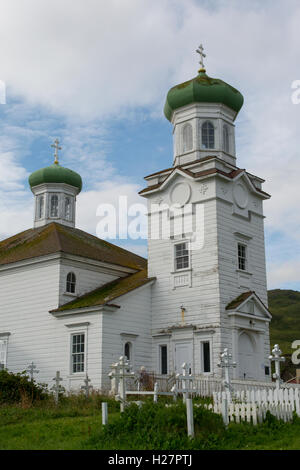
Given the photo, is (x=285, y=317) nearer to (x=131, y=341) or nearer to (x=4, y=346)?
(x=4, y=346)

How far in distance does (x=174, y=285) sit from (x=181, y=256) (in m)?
1.36

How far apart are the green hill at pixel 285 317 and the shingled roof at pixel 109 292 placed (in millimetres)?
46756

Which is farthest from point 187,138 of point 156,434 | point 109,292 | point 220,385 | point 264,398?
point 156,434

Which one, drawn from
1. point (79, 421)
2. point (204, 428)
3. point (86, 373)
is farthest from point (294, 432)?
point (86, 373)

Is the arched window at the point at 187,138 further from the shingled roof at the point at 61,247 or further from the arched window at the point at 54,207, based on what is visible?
the arched window at the point at 54,207

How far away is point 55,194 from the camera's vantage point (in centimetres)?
3816

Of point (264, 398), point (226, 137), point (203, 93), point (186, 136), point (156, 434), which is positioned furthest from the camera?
point (226, 137)

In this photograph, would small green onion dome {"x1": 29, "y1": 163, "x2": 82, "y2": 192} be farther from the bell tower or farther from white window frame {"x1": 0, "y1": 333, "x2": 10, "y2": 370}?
white window frame {"x1": 0, "y1": 333, "x2": 10, "y2": 370}

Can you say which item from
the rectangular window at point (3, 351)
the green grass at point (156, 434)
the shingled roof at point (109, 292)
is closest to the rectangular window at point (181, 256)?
the shingled roof at point (109, 292)

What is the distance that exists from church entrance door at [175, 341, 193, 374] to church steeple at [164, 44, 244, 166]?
29.0 ft

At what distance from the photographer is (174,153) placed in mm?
31016

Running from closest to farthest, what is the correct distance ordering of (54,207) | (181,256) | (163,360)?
1. (163,360)
2. (181,256)
3. (54,207)

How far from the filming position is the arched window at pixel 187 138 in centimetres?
3025
